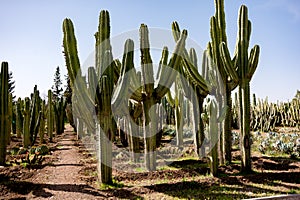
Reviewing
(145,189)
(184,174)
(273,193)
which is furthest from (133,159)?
(273,193)

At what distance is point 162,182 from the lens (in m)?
6.70

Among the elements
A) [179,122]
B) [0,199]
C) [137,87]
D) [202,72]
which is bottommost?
[0,199]

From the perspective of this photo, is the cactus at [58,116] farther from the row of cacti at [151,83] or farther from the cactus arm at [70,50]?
the cactus arm at [70,50]

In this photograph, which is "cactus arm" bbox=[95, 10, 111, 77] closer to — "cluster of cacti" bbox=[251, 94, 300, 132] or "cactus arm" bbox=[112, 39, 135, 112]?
"cactus arm" bbox=[112, 39, 135, 112]

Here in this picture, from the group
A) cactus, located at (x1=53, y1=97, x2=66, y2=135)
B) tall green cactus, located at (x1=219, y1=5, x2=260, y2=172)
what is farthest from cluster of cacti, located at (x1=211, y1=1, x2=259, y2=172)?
cactus, located at (x1=53, y1=97, x2=66, y2=135)

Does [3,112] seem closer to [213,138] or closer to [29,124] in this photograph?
[29,124]

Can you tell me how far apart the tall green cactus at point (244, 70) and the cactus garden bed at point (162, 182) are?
74 cm

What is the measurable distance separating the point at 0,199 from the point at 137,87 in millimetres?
4217

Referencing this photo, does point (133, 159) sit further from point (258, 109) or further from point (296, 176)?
point (258, 109)

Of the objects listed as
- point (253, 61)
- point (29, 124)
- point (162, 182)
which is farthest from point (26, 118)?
point (253, 61)

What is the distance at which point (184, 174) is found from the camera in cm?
734

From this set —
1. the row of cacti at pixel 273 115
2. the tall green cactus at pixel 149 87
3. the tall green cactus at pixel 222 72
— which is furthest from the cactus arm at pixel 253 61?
the row of cacti at pixel 273 115

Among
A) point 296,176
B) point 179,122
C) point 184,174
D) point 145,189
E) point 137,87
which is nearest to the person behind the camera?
point 145,189

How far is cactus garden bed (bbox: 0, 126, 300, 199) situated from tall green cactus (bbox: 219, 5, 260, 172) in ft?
2.41
